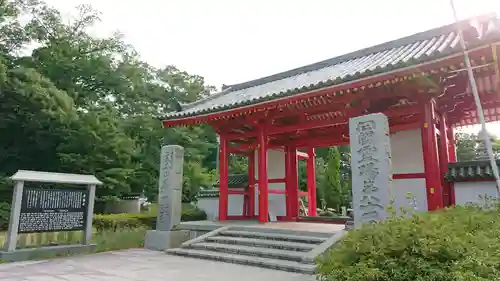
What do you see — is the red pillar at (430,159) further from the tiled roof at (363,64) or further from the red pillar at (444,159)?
the tiled roof at (363,64)

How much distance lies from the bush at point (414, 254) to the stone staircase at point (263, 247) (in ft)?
7.41

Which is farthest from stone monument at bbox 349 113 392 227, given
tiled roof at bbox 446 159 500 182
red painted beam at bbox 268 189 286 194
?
red painted beam at bbox 268 189 286 194

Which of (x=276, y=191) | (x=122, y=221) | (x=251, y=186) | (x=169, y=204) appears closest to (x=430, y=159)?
(x=276, y=191)

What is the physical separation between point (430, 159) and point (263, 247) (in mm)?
4074

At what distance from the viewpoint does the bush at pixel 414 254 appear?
2975mm

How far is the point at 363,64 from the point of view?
33.2 feet

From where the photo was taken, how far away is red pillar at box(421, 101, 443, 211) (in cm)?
734

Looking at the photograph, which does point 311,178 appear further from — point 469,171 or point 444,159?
point 469,171

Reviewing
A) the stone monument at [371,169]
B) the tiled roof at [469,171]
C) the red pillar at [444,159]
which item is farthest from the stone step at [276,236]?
the tiled roof at [469,171]

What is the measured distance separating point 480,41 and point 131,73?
18864 mm

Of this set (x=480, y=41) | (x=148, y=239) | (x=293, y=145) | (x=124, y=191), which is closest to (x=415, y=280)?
(x=480, y=41)

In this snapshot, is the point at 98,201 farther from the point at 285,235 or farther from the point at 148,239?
the point at 285,235

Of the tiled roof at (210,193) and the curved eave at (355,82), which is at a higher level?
the curved eave at (355,82)

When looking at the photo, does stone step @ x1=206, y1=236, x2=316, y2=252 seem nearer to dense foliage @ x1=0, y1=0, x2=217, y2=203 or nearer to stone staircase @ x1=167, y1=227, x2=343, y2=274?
stone staircase @ x1=167, y1=227, x2=343, y2=274
